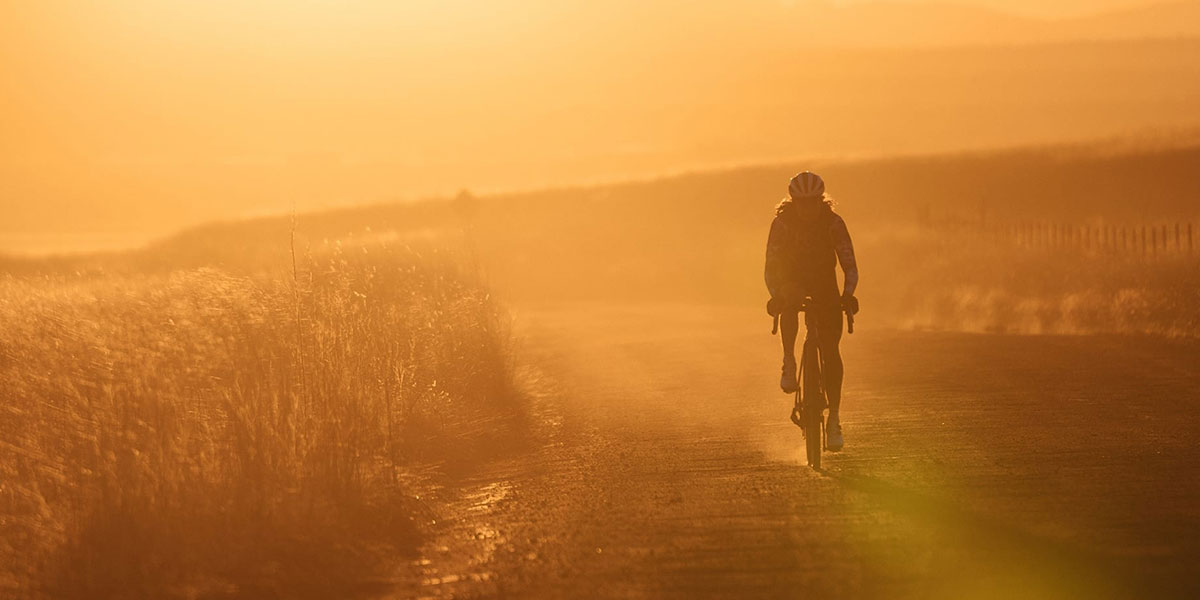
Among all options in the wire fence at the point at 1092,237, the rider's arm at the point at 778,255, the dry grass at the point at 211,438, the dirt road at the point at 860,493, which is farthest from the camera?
the wire fence at the point at 1092,237

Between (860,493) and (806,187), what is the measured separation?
2.26 meters

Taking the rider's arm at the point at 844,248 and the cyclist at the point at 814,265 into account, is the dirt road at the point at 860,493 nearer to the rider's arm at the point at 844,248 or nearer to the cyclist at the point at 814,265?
the cyclist at the point at 814,265

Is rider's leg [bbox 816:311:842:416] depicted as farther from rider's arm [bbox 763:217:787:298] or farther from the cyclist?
rider's arm [bbox 763:217:787:298]

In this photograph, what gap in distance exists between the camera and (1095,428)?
1289 centimetres

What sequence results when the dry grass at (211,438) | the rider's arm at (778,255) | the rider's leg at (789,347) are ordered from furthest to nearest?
the rider's leg at (789,347)
the rider's arm at (778,255)
the dry grass at (211,438)

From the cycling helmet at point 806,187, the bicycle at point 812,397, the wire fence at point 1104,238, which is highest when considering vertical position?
the cycling helmet at point 806,187

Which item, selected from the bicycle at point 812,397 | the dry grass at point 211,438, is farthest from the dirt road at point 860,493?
the dry grass at point 211,438

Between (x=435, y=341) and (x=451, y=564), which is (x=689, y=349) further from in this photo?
(x=451, y=564)

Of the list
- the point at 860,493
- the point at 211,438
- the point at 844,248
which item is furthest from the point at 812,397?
the point at 211,438

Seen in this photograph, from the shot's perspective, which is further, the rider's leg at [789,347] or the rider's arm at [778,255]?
the rider's leg at [789,347]

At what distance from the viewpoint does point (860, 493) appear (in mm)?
10227

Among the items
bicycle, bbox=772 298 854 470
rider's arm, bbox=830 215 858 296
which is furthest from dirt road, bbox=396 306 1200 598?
rider's arm, bbox=830 215 858 296

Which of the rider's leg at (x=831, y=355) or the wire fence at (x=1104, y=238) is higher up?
the rider's leg at (x=831, y=355)

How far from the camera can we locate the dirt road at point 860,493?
810cm
